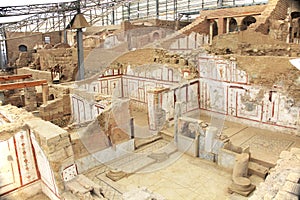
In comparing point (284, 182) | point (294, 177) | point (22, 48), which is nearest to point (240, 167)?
point (284, 182)

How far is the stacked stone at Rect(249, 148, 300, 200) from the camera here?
11.2 feet

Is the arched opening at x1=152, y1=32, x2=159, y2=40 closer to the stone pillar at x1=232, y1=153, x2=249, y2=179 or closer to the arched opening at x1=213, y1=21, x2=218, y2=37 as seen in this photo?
the arched opening at x1=213, y1=21, x2=218, y2=37

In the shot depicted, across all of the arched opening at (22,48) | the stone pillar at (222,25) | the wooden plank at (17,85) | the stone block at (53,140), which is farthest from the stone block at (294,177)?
the arched opening at (22,48)

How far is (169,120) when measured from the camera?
1017 centimetres

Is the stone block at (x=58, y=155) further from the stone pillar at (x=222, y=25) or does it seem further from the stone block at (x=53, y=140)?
the stone pillar at (x=222, y=25)

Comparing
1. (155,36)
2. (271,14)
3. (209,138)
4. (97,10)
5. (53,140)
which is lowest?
(209,138)

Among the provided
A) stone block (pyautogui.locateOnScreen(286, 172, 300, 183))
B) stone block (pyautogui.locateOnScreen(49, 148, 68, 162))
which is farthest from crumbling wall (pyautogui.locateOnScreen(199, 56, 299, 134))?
stone block (pyautogui.locateOnScreen(49, 148, 68, 162))

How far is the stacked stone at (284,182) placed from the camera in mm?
3420

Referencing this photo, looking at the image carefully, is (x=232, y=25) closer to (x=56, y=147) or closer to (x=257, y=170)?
(x=257, y=170)

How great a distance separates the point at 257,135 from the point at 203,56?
4.35m

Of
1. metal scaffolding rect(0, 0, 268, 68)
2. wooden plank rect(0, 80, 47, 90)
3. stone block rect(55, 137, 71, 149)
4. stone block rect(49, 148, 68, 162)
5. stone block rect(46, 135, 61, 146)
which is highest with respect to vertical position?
metal scaffolding rect(0, 0, 268, 68)

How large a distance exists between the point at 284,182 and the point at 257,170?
314cm

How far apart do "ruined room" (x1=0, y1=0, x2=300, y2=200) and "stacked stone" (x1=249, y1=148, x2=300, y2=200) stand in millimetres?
20

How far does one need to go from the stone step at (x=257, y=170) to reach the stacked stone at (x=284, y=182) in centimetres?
146
